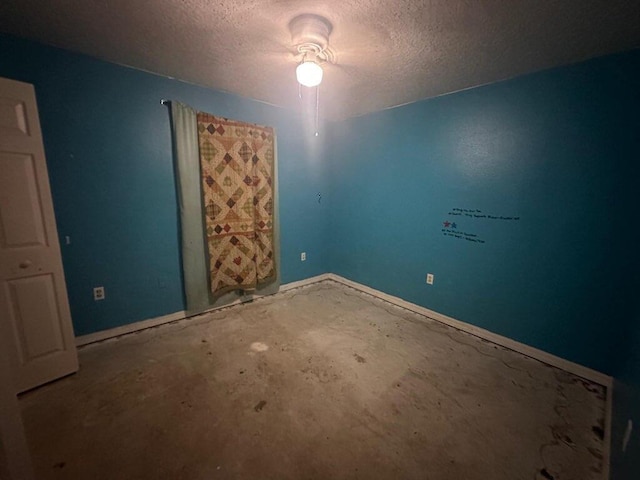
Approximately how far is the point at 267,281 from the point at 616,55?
11.3 ft

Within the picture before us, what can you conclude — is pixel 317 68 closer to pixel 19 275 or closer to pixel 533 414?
pixel 19 275

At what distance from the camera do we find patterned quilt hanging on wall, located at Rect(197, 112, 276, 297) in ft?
8.52

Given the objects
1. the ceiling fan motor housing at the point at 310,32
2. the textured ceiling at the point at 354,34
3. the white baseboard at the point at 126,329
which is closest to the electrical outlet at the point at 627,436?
the textured ceiling at the point at 354,34

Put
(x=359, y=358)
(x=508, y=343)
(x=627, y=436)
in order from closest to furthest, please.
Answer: (x=627, y=436)
(x=359, y=358)
(x=508, y=343)

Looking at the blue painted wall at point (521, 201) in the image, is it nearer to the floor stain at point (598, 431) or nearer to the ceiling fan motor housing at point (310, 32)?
the floor stain at point (598, 431)

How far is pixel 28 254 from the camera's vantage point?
1633mm

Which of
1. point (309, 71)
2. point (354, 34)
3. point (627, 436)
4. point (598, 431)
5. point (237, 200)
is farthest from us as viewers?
point (237, 200)

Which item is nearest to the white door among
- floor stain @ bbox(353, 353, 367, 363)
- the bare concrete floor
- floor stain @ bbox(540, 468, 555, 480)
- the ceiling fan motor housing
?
the bare concrete floor

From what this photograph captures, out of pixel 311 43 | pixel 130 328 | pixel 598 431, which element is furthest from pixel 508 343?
pixel 130 328

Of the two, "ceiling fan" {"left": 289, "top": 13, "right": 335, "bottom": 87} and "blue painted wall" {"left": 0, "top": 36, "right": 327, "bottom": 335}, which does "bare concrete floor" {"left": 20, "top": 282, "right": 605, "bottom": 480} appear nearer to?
"blue painted wall" {"left": 0, "top": 36, "right": 327, "bottom": 335}

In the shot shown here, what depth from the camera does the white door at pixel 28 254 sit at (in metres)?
1.54

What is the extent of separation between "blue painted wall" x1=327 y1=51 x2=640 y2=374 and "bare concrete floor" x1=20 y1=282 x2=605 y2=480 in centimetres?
44

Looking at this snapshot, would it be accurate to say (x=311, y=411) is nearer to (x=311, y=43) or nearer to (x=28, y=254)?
(x=28, y=254)

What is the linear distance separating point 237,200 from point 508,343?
2925 mm
